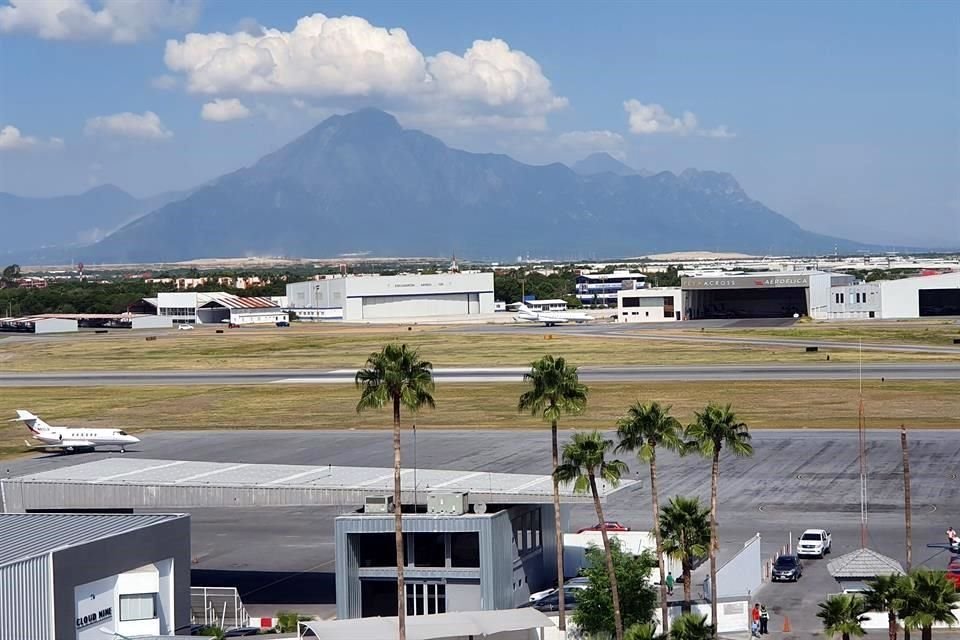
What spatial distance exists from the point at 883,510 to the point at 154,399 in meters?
73.1

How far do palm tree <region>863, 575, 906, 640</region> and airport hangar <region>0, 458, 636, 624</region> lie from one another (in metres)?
14.2

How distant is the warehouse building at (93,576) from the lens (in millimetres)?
35812

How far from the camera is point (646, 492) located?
234ft

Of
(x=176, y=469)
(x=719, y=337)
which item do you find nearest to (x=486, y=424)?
(x=176, y=469)

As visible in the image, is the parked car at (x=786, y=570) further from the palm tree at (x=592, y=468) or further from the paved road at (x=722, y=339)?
the paved road at (x=722, y=339)

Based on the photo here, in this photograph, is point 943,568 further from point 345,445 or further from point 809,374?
point 809,374

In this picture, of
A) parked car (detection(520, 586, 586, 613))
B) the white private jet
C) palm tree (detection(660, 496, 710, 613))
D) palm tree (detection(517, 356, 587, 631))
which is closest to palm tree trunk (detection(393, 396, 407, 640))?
palm tree (detection(517, 356, 587, 631))

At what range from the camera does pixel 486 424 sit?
97.7m

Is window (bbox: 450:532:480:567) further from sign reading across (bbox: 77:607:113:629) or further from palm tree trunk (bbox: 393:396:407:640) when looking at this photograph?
sign reading across (bbox: 77:607:113:629)

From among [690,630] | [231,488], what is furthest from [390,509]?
[690,630]

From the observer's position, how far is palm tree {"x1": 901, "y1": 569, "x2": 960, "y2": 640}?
35.1 meters

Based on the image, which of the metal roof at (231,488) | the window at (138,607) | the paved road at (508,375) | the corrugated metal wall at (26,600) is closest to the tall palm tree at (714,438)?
the metal roof at (231,488)

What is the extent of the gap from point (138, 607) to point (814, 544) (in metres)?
28.0

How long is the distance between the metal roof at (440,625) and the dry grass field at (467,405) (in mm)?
50887
